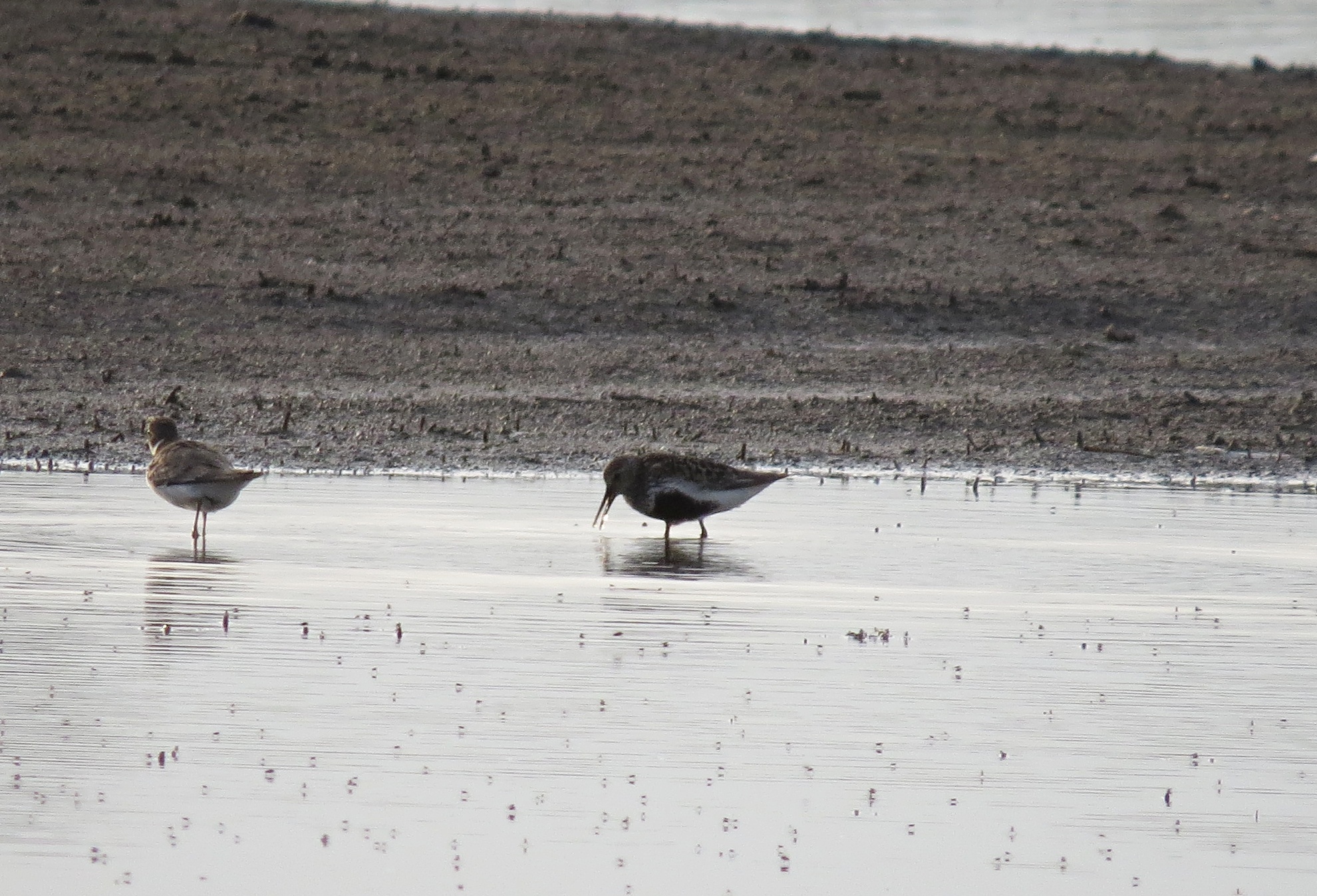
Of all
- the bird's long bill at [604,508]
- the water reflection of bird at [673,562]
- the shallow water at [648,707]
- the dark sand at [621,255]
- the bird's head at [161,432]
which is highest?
the dark sand at [621,255]

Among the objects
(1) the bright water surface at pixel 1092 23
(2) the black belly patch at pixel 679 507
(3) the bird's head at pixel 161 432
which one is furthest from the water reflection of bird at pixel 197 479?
(1) the bright water surface at pixel 1092 23

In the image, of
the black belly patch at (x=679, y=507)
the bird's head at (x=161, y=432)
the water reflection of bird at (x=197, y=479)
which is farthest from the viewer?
the bird's head at (x=161, y=432)

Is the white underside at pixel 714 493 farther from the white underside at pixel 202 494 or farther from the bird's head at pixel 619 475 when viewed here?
the white underside at pixel 202 494

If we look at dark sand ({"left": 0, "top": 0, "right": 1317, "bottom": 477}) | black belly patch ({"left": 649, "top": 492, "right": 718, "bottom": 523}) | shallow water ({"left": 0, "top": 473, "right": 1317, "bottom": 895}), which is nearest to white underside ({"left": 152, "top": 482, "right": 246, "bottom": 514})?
shallow water ({"left": 0, "top": 473, "right": 1317, "bottom": 895})

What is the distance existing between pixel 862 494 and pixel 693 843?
7.00 meters

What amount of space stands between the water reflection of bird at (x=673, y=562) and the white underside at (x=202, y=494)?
1.92 metres

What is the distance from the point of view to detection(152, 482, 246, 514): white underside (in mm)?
11297

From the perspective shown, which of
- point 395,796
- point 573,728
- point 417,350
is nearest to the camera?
point 395,796

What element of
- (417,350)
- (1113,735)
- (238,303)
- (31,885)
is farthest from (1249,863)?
(238,303)

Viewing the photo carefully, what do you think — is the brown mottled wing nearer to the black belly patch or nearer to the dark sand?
the black belly patch

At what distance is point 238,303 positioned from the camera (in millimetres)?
17750

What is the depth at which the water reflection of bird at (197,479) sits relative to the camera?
11.3 m

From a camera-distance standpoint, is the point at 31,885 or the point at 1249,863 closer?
the point at 31,885

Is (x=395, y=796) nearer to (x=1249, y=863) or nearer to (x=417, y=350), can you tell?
(x=1249, y=863)
